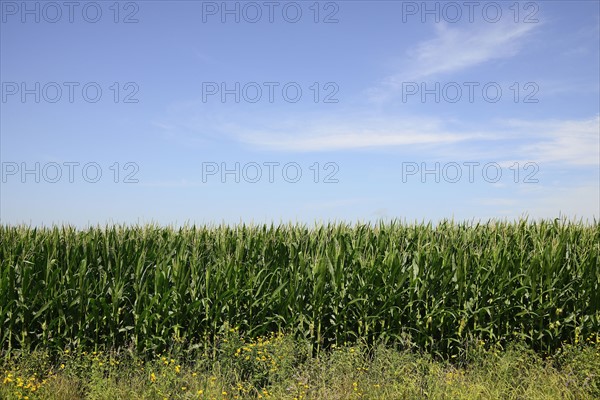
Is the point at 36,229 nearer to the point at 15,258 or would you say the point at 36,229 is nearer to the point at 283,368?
the point at 15,258

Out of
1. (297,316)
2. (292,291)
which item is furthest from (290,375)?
(292,291)

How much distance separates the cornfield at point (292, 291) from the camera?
313 inches

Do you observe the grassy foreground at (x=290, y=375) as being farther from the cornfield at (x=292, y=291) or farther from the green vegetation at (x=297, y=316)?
the cornfield at (x=292, y=291)

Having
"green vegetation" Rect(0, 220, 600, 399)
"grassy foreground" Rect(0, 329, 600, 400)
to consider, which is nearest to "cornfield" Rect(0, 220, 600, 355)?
"green vegetation" Rect(0, 220, 600, 399)

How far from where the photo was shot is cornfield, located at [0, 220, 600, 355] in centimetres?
794

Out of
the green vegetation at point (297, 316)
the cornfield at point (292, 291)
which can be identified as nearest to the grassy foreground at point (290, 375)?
the green vegetation at point (297, 316)

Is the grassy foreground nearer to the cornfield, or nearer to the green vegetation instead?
the green vegetation

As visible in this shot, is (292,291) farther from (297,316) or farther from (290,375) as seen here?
(290,375)

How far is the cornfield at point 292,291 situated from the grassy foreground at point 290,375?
32 centimetres

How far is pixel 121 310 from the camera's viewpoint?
8.09 metres

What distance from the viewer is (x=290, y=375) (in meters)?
7.32

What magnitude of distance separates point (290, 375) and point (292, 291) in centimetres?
119

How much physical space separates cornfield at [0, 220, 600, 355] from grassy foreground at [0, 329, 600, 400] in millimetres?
320

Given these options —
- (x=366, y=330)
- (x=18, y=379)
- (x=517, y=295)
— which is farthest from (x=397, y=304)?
(x=18, y=379)
